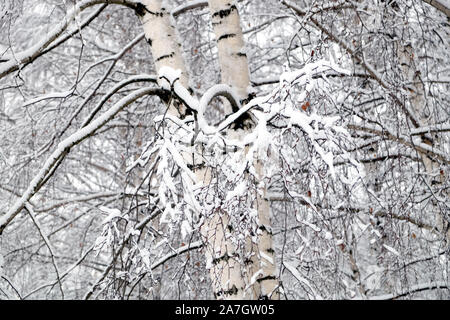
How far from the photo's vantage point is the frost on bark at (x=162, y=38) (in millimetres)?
3031

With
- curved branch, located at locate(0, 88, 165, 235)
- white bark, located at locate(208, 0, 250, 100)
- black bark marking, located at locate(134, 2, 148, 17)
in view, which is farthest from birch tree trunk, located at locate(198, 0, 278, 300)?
curved branch, located at locate(0, 88, 165, 235)

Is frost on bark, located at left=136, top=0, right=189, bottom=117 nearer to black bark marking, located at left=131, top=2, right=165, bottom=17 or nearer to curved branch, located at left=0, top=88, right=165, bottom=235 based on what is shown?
black bark marking, located at left=131, top=2, right=165, bottom=17

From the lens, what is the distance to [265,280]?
2787 millimetres

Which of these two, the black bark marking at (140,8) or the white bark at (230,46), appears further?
the black bark marking at (140,8)

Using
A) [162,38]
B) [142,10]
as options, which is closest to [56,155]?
[162,38]

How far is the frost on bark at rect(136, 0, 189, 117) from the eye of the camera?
303 centimetres

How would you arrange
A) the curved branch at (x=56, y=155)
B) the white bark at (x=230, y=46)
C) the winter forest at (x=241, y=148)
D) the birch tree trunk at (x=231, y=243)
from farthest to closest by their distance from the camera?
the white bark at (x=230, y=46) < the curved branch at (x=56, y=155) < the birch tree trunk at (x=231, y=243) < the winter forest at (x=241, y=148)

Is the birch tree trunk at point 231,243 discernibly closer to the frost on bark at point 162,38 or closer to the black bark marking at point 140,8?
the frost on bark at point 162,38

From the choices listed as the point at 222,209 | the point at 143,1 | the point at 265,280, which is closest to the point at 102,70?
the point at 143,1

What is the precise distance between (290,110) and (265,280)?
1121 mm

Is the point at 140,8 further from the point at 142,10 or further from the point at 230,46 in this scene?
the point at 230,46

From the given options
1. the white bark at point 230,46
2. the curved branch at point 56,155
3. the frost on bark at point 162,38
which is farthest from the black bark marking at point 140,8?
the curved branch at point 56,155
